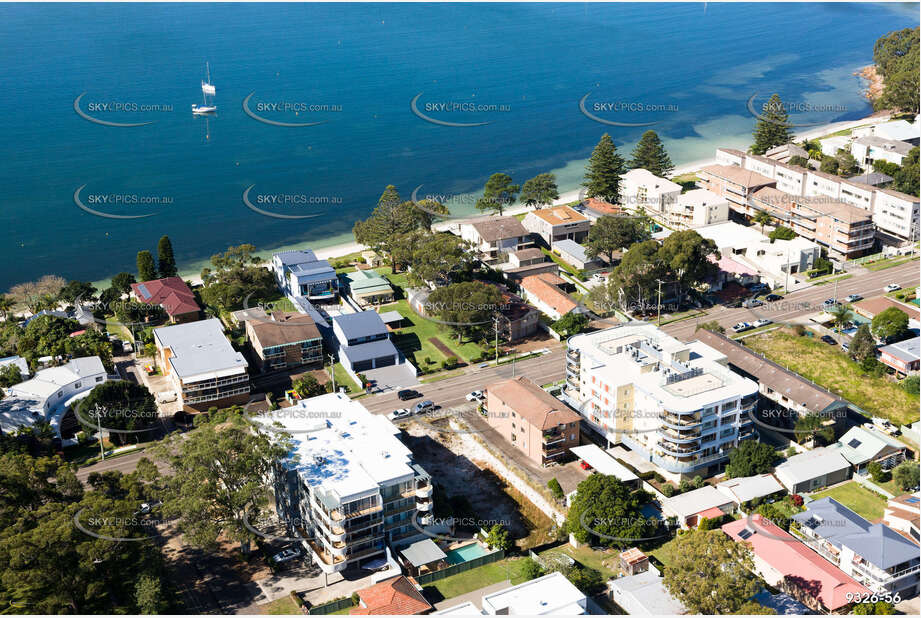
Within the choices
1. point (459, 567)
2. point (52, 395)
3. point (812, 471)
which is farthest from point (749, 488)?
point (52, 395)

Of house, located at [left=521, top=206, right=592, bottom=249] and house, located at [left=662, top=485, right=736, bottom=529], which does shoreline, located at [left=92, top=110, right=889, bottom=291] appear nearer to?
house, located at [left=521, top=206, right=592, bottom=249]

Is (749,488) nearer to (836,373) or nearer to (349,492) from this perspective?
(836,373)

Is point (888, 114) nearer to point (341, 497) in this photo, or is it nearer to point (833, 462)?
point (833, 462)

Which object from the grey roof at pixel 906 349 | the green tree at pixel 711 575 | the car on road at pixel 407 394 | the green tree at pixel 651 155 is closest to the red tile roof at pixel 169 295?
the car on road at pixel 407 394

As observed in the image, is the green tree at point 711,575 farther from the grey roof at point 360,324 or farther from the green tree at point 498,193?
the green tree at point 498,193

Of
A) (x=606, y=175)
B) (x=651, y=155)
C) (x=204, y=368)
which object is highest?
(x=651, y=155)
